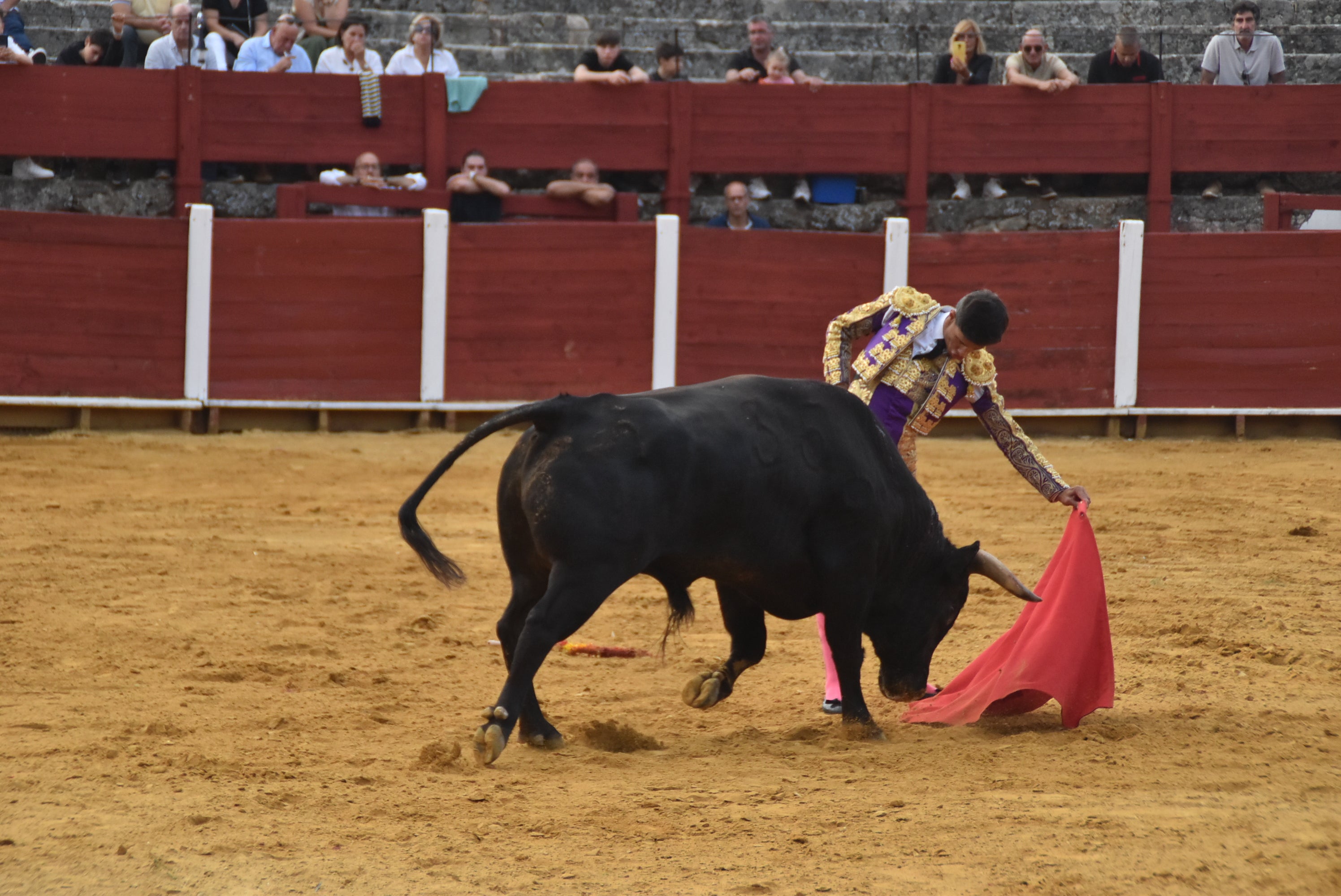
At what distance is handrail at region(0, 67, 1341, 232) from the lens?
968cm

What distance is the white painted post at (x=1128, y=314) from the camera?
30.0 ft

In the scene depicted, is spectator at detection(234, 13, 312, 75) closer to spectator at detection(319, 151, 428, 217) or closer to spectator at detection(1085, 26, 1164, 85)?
spectator at detection(319, 151, 428, 217)

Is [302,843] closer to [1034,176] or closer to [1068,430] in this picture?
[1068,430]

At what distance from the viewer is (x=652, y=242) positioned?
9219 mm

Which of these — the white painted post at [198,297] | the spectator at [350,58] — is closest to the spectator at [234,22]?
the spectator at [350,58]

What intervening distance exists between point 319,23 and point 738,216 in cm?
334

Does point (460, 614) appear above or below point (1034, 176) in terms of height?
below

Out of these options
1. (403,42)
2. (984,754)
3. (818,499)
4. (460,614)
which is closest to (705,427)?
(818,499)

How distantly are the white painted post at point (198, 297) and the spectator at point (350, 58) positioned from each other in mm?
1482

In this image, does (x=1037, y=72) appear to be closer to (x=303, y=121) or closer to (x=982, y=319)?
(x=303, y=121)

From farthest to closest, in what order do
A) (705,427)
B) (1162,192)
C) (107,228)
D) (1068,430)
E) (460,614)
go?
(1162,192), (1068,430), (107,228), (460,614), (705,427)

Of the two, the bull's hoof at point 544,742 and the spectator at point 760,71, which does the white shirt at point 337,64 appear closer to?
the spectator at point 760,71

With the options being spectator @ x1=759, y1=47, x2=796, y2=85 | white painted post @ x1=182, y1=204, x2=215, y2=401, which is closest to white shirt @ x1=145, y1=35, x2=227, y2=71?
white painted post @ x1=182, y1=204, x2=215, y2=401

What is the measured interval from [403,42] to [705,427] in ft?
28.9
